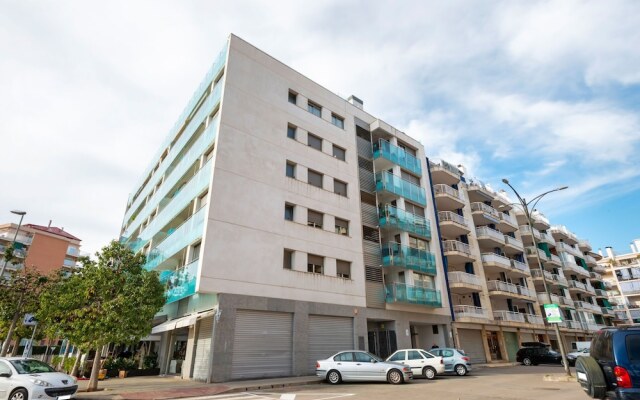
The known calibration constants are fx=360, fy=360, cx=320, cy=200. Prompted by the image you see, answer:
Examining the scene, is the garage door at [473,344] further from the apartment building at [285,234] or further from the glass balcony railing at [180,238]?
the glass balcony railing at [180,238]

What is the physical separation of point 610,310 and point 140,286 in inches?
2637

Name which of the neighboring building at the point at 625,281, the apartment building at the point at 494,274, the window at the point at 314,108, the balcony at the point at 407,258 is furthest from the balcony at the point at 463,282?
the neighboring building at the point at 625,281

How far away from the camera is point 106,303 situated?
15789 mm

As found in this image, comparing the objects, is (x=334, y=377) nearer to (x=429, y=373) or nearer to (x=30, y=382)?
(x=429, y=373)

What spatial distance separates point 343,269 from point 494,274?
823 inches

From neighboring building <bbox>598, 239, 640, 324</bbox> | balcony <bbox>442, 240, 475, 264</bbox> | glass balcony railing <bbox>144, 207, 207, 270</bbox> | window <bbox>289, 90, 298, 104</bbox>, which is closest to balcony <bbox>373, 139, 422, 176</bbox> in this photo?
balcony <bbox>442, 240, 475, 264</bbox>

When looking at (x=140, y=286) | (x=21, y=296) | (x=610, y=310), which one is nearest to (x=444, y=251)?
(x=140, y=286)

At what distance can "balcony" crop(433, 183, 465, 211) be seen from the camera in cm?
3328

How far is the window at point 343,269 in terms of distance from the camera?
76.2 feet

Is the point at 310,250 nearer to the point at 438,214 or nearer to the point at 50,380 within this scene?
the point at 50,380

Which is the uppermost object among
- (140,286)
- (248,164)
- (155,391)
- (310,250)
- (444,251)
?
(248,164)

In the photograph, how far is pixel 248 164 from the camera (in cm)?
2114

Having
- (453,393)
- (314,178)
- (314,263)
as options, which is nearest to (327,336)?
(314,263)

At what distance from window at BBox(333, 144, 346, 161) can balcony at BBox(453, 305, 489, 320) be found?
15.4 m
